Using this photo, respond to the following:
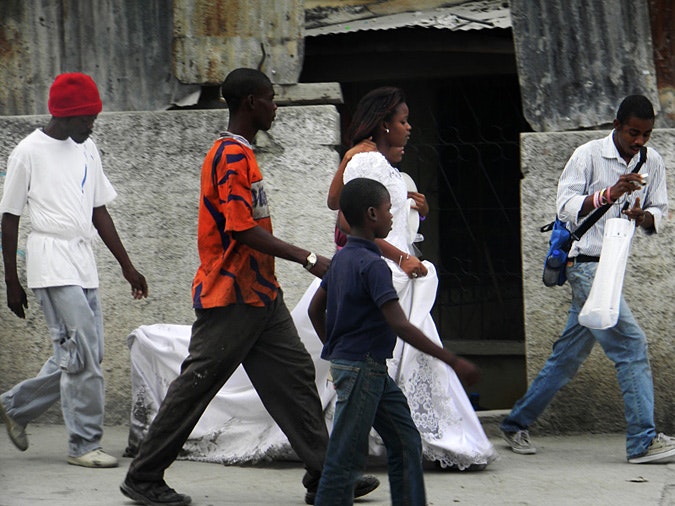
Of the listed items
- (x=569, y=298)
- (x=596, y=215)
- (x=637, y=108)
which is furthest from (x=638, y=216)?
(x=569, y=298)

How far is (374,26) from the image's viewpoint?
670 cm

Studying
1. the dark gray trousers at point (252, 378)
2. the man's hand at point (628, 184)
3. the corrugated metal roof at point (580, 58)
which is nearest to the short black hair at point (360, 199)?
the dark gray trousers at point (252, 378)

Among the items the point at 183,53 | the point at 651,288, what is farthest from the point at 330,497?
the point at 183,53

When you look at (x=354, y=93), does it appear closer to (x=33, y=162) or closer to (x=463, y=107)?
(x=463, y=107)

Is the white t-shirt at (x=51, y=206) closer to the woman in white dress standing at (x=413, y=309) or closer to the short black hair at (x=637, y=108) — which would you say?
the woman in white dress standing at (x=413, y=309)

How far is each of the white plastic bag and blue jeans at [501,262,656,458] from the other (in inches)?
8.1

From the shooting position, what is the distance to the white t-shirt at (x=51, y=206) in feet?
17.3

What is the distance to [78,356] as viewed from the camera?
17.2 feet

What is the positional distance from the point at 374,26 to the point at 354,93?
44.7 inches

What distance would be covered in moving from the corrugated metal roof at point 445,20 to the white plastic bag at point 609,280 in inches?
67.7

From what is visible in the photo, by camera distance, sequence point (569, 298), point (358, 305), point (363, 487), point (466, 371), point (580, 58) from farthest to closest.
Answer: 1. point (580, 58)
2. point (569, 298)
3. point (363, 487)
4. point (358, 305)
5. point (466, 371)

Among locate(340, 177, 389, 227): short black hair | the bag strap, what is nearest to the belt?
the bag strap

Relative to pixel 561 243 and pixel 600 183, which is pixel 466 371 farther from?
pixel 600 183

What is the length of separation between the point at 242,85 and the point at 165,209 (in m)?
2.09
